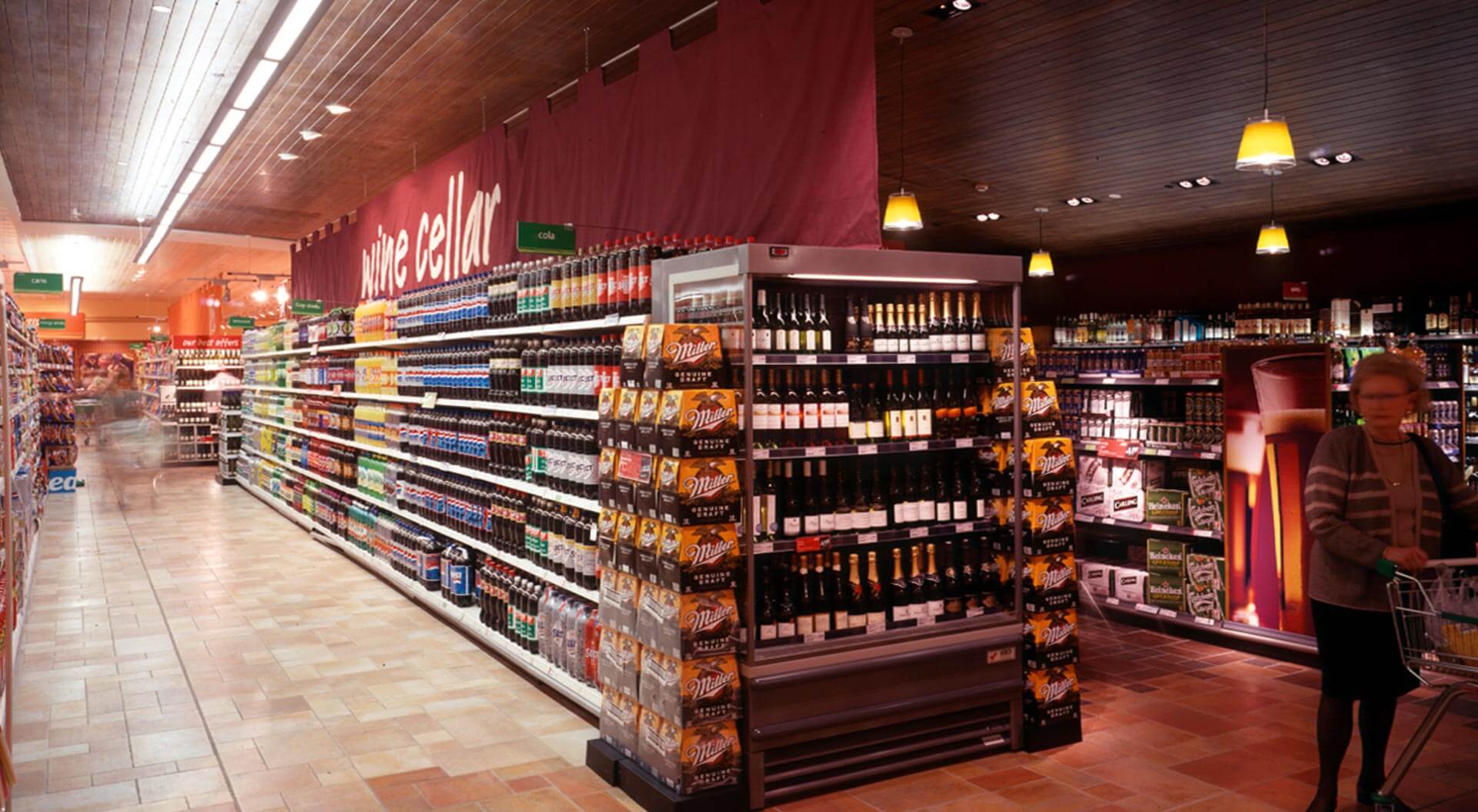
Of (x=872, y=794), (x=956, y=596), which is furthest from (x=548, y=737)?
(x=956, y=596)

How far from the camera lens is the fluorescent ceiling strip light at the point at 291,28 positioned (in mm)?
5215

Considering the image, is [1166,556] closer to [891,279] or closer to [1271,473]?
[1271,473]

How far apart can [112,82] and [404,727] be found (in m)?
6.30

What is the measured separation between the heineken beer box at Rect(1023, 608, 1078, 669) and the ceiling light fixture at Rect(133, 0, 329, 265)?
15.3ft

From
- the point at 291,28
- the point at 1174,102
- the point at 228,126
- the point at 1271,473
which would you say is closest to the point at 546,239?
the point at 291,28

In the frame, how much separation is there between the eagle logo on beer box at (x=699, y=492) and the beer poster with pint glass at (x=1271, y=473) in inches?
152

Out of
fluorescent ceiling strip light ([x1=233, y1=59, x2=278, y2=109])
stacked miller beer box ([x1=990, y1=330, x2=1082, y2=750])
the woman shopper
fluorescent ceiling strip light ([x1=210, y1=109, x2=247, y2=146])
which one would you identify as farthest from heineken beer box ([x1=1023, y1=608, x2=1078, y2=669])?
fluorescent ceiling strip light ([x1=210, y1=109, x2=247, y2=146])

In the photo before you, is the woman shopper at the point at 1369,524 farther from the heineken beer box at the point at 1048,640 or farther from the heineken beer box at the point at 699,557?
the heineken beer box at the point at 699,557

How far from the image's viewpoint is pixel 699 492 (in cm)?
393

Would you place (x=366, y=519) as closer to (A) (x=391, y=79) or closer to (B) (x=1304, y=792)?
(A) (x=391, y=79)

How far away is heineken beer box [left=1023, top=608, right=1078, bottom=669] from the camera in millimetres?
4680

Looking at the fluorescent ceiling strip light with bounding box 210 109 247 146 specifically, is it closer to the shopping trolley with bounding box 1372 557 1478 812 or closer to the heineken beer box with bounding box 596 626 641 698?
the heineken beer box with bounding box 596 626 641 698

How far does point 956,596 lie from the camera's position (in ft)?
15.3

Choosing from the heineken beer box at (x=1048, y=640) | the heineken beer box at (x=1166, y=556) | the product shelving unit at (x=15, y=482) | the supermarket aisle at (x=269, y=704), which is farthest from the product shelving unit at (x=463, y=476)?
the heineken beer box at (x=1166, y=556)
